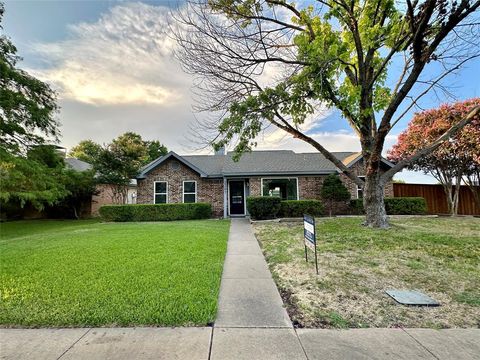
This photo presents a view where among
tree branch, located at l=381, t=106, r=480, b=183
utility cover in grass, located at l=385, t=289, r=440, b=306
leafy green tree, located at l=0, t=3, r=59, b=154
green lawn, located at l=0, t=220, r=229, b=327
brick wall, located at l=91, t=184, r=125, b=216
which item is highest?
leafy green tree, located at l=0, t=3, r=59, b=154

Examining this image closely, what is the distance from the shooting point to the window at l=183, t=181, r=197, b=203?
1662cm

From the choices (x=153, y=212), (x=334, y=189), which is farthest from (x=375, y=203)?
(x=153, y=212)

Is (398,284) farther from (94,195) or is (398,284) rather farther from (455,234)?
(94,195)

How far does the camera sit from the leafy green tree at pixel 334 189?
14781 mm

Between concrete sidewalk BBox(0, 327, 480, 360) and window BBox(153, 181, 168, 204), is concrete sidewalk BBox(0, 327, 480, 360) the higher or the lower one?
the lower one

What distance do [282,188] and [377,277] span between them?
38.2ft

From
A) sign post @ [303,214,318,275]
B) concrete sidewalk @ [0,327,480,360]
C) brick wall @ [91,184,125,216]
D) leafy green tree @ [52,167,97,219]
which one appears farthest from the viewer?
brick wall @ [91,184,125,216]

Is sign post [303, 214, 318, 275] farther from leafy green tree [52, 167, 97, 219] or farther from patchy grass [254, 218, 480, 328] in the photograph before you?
leafy green tree [52, 167, 97, 219]

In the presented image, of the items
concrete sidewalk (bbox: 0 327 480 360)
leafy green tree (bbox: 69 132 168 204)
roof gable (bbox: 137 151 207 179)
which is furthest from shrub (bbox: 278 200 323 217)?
concrete sidewalk (bbox: 0 327 480 360)

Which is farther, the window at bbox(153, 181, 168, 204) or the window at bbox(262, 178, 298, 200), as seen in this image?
the window at bbox(153, 181, 168, 204)

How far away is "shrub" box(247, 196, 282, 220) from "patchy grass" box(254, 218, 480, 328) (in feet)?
16.7

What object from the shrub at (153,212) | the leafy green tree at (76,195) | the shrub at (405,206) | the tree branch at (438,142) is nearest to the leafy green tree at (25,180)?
the shrub at (153,212)

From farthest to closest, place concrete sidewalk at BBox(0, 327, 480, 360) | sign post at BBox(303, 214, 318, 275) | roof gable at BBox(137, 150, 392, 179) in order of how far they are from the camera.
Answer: roof gable at BBox(137, 150, 392, 179) → sign post at BBox(303, 214, 318, 275) → concrete sidewalk at BBox(0, 327, 480, 360)

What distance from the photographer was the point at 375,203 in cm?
985
